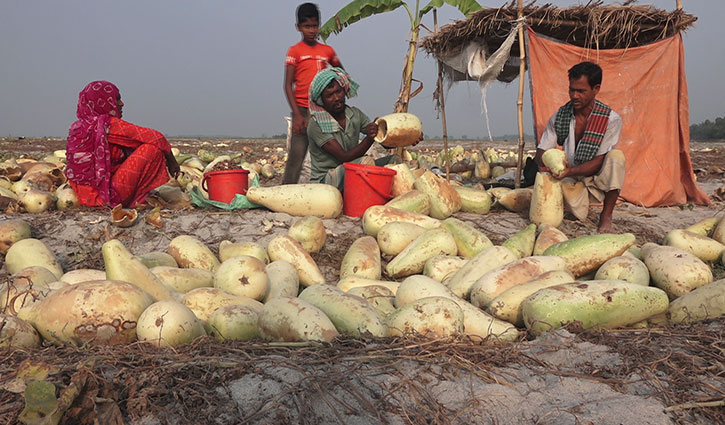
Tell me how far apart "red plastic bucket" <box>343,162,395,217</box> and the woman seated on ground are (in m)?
2.20

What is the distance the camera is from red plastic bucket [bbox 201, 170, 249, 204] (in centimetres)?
570

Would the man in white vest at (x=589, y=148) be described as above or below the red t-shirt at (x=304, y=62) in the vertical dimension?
below

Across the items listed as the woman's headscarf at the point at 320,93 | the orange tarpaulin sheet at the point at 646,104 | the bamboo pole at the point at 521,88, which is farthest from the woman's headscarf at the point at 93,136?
the orange tarpaulin sheet at the point at 646,104

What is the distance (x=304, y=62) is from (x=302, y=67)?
2.6 inches

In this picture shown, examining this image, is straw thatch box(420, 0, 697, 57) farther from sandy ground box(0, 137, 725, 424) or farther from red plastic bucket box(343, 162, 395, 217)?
sandy ground box(0, 137, 725, 424)

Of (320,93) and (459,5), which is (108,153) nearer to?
(320,93)

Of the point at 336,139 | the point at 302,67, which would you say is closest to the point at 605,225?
the point at 336,139

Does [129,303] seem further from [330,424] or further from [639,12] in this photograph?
[639,12]

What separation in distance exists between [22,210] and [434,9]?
21.8ft

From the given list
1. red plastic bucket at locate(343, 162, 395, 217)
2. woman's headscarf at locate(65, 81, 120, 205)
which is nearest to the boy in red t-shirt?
red plastic bucket at locate(343, 162, 395, 217)

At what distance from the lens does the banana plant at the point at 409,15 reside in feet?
26.7

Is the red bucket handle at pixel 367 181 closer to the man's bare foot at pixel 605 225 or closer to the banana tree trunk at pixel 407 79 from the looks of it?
the man's bare foot at pixel 605 225

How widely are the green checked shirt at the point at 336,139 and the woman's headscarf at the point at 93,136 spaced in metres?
2.14

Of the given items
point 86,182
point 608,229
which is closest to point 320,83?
point 86,182
